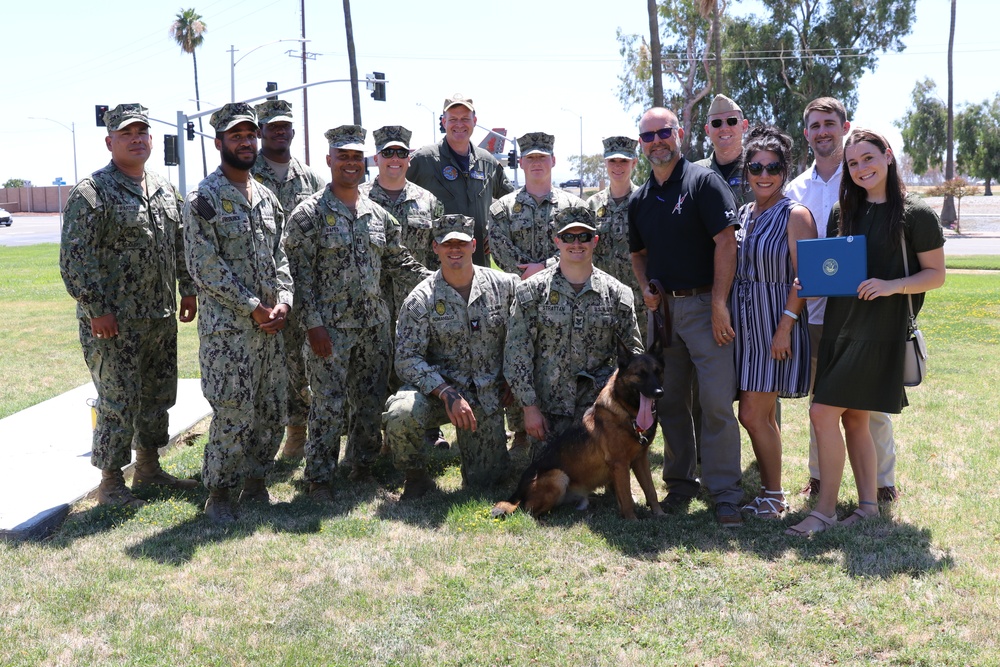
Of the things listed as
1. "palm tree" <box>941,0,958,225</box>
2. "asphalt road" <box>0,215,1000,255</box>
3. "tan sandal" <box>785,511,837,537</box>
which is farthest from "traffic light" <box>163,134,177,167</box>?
"palm tree" <box>941,0,958,225</box>

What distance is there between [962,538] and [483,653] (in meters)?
2.79

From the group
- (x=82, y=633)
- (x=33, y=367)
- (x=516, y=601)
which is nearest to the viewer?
(x=82, y=633)

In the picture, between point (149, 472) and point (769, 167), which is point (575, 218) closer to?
point (769, 167)

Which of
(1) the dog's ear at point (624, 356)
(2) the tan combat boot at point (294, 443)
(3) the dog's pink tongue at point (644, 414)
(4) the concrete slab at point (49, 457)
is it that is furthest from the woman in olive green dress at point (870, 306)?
(4) the concrete slab at point (49, 457)

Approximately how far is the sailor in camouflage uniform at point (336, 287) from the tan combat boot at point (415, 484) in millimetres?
501

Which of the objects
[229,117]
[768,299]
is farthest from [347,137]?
[768,299]

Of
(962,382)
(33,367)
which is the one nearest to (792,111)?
(962,382)

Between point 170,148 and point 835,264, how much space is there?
23569 millimetres

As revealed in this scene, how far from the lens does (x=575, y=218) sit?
5363 millimetres

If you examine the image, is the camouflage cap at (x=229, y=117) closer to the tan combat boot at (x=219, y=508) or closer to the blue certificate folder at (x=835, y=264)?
the tan combat boot at (x=219, y=508)

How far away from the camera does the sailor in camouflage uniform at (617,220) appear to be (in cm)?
643

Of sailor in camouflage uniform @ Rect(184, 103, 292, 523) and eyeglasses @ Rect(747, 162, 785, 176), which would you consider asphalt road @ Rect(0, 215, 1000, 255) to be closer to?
eyeglasses @ Rect(747, 162, 785, 176)

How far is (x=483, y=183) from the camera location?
7.28m

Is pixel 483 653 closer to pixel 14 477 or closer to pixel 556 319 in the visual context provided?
pixel 556 319
